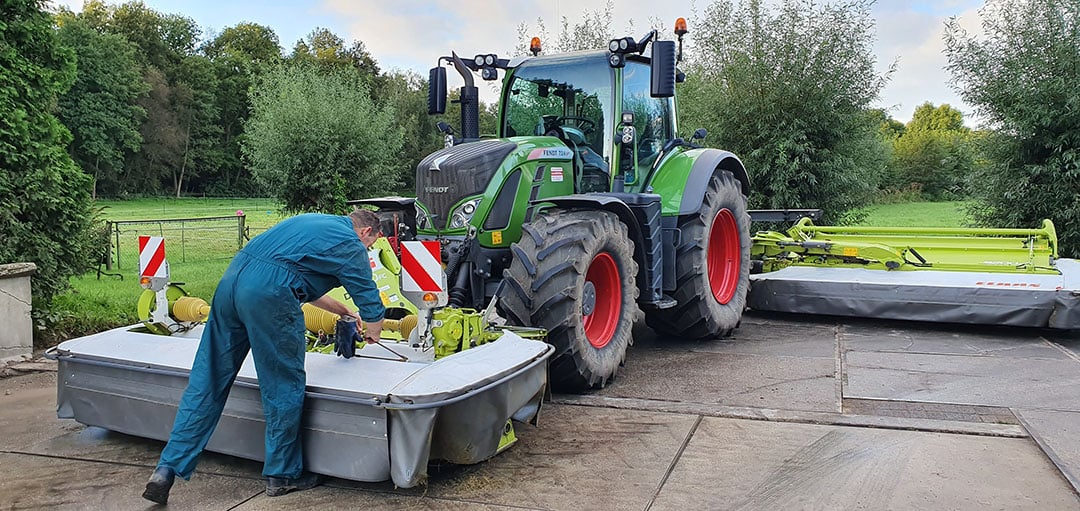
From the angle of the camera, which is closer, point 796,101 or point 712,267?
point 712,267

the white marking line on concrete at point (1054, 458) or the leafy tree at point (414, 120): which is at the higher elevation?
the leafy tree at point (414, 120)

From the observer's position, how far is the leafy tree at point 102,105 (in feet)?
106

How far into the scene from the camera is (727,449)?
4375 millimetres

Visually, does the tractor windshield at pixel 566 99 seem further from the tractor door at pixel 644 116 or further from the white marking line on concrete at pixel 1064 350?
the white marking line on concrete at pixel 1064 350

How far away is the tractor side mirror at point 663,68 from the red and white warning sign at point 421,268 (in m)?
2.52

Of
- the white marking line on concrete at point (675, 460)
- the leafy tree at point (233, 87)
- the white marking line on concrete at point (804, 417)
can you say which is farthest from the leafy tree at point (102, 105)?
Result: the white marking line on concrete at point (675, 460)

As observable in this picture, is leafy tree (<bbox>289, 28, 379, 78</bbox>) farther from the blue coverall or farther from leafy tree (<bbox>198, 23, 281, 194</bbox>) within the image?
the blue coverall

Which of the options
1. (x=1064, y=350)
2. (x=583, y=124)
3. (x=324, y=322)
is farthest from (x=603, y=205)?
(x=1064, y=350)

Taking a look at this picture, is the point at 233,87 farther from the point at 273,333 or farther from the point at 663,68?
the point at 273,333

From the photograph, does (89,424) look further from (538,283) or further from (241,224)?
(241,224)

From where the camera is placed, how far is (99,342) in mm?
4516

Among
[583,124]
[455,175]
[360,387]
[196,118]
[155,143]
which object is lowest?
[360,387]

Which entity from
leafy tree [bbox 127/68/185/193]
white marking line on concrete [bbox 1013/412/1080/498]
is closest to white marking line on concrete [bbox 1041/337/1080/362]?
white marking line on concrete [bbox 1013/412/1080/498]

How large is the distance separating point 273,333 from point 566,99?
368cm
